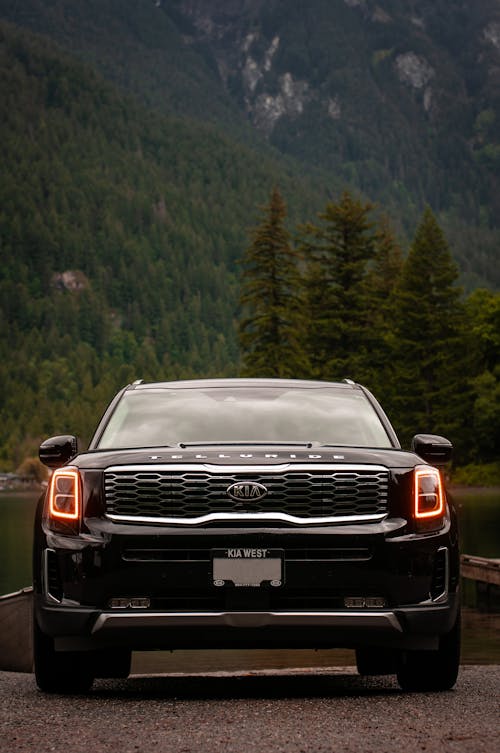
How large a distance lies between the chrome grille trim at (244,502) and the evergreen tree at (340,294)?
6789 cm

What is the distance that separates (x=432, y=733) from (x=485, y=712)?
3.09 feet

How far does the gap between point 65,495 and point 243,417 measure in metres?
1.60

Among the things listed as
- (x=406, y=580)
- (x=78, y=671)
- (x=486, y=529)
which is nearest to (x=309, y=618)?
(x=406, y=580)

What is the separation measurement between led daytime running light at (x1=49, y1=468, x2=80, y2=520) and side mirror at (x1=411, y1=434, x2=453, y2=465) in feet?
6.89

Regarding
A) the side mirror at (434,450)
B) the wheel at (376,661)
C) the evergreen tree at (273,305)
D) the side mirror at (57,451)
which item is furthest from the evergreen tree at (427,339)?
the side mirror at (57,451)

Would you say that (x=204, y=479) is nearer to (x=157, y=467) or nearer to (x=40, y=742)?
(x=157, y=467)

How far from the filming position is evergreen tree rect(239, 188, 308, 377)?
247 ft

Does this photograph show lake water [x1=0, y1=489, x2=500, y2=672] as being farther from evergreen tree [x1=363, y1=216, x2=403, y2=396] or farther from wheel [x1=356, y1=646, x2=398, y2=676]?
evergreen tree [x1=363, y1=216, x2=403, y2=396]

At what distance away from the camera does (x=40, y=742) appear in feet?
22.5

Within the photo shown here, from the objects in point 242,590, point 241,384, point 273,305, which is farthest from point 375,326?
point 242,590

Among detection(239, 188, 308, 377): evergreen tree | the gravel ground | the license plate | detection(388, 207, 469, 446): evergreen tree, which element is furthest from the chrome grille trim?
detection(388, 207, 469, 446): evergreen tree

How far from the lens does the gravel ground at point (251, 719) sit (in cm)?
669

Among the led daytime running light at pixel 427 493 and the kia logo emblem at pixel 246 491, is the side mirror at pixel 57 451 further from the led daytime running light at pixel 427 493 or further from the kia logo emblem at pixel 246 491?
the led daytime running light at pixel 427 493

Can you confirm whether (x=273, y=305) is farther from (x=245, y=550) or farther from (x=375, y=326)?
(x=245, y=550)
